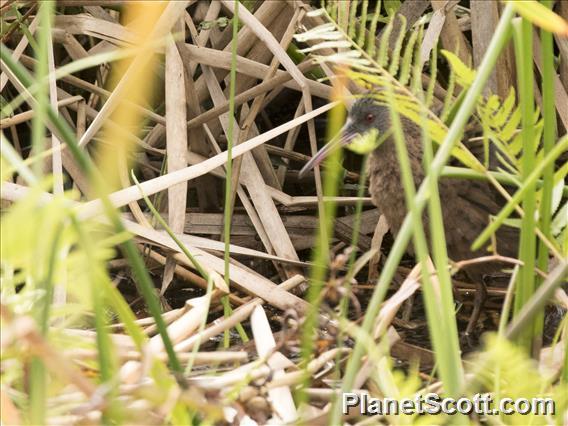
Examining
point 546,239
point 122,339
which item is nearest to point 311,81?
point 122,339

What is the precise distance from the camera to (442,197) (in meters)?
2.60

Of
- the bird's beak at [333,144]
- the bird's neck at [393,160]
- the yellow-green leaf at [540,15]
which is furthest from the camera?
the bird's neck at [393,160]

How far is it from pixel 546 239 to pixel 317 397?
0.40 m

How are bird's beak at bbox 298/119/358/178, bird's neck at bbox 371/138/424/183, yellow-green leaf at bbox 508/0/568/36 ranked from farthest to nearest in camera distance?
bird's neck at bbox 371/138/424/183
bird's beak at bbox 298/119/358/178
yellow-green leaf at bbox 508/0/568/36

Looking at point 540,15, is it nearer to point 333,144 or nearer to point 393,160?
point 333,144

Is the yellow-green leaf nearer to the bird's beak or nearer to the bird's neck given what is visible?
the bird's beak

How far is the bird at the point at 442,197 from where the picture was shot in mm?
2562

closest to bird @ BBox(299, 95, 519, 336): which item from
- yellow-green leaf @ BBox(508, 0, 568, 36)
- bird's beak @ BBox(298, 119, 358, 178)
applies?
bird's beak @ BBox(298, 119, 358, 178)

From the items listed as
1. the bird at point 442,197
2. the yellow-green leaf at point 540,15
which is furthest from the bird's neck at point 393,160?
the yellow-green leaf at point 540,15

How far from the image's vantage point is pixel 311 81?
2.70 metres

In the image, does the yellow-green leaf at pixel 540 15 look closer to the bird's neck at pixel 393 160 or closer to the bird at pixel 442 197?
the bird at pixel 442 197

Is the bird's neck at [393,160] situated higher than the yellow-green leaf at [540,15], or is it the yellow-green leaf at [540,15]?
the yellow-green leaf at [540,15]

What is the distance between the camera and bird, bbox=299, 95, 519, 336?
8.41 feet

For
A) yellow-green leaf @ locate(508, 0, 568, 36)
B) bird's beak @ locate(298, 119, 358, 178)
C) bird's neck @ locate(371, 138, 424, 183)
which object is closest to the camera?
yellow-green leaf @ locate(508, 0, 568, 36)
